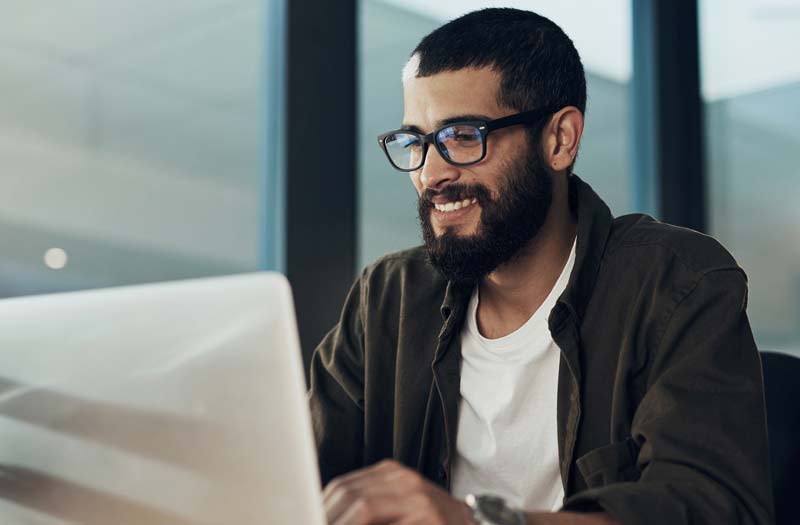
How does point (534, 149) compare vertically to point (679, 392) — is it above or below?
above

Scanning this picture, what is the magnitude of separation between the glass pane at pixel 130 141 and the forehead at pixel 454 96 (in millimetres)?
698

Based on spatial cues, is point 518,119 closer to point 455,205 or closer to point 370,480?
point 455,205

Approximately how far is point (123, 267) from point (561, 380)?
1.01 m

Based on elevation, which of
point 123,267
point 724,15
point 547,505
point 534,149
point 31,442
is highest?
point 724,15

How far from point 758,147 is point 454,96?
214cm

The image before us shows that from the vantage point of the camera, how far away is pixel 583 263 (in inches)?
53.6

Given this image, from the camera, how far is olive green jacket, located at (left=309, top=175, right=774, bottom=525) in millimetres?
1037

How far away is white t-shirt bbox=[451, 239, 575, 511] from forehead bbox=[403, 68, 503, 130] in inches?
12.5

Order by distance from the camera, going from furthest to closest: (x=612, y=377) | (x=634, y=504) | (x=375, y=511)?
(x=612, y=377), (x=634, y=504), (x=375, y=511)

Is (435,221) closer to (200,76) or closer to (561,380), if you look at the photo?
(561,380)

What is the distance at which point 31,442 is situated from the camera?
0.70 meters

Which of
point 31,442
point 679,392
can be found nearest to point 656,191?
point 679,392

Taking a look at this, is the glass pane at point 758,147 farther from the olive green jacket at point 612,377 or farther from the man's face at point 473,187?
the man's face at point 473,187

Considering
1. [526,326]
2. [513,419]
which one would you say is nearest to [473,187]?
[526,326]
